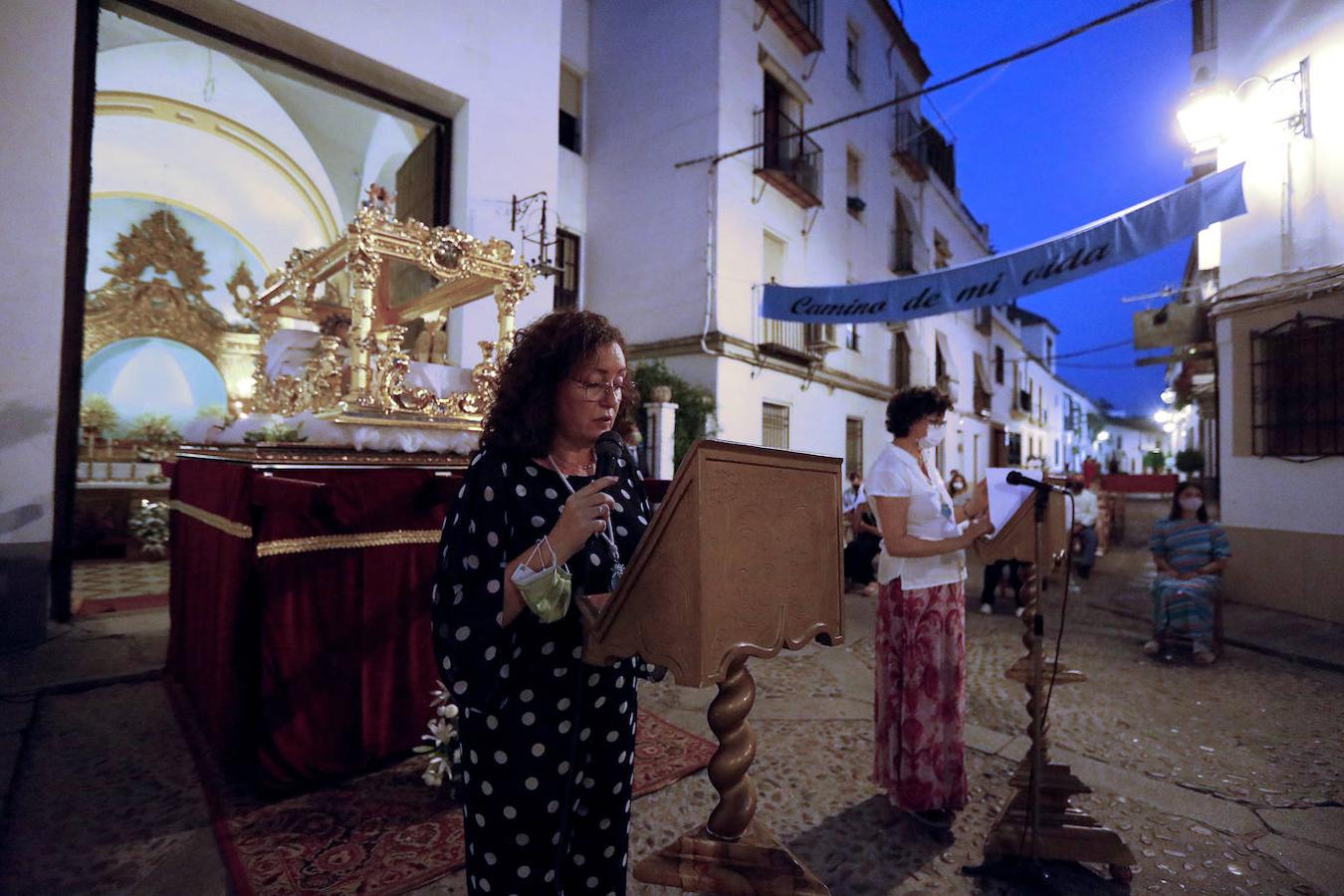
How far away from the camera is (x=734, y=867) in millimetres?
961

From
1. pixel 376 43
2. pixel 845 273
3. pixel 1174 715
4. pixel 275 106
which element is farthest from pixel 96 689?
pixel 845 273

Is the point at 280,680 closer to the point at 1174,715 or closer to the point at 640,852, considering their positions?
the point at 640,852

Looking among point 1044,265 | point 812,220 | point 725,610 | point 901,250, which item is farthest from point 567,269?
point 725,610

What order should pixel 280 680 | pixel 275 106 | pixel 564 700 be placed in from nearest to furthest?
pixel 564 700, pixel 280 680, pixel 275 106

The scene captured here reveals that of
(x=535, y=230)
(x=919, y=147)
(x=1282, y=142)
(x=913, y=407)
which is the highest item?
(x=919, y=147)

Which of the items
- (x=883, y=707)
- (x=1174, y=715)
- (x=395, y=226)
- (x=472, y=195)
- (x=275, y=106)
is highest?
(x=275, y=106)

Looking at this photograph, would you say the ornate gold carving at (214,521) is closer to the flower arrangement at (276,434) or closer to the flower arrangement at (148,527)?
the flower arrangement at (276,434)

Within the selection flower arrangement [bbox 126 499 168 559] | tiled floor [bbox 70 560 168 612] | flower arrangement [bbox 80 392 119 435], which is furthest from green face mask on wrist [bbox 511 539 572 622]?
flower arrangement [bbox 80 392 119 435]

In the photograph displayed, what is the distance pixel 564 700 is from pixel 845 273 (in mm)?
14316

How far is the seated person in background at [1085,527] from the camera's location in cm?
877

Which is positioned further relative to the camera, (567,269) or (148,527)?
(567,269)

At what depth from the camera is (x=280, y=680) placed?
2.77 meters

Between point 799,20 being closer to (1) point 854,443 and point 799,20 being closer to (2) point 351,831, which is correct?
(1) point 854,443

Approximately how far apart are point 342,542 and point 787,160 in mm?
11892
